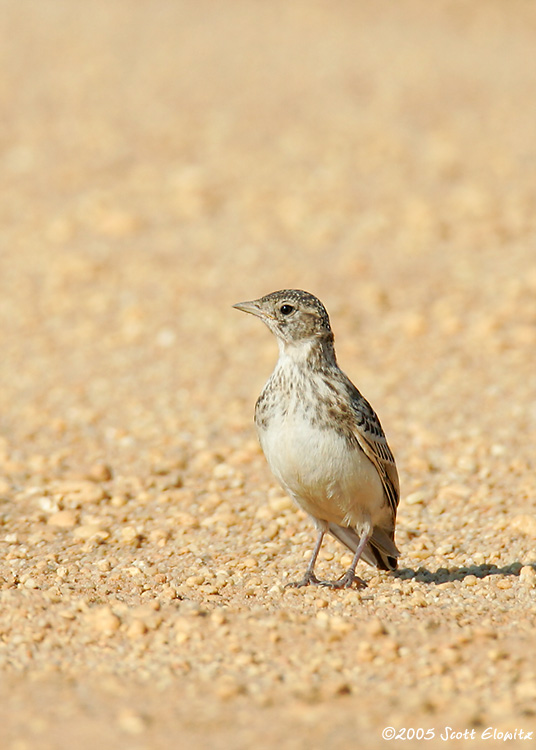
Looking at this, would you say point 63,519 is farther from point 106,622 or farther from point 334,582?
point 106,622

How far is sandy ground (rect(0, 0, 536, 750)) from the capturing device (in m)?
5.14

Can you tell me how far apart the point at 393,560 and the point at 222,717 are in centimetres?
298

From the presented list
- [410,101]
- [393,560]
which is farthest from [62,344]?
[410,101]

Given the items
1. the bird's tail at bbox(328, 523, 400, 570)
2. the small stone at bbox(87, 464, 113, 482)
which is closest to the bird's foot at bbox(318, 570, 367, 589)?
the bird's tail at bbox(328, 523, 400, 570)

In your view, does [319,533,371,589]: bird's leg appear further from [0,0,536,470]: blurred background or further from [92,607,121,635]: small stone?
[0,0,536,470]: blurred background

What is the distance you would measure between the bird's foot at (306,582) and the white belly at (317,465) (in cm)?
46

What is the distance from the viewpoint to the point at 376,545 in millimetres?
7359

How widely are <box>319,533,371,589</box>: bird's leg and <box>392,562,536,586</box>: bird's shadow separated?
1.47 feet

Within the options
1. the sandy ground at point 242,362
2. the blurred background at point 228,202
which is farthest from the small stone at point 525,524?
the blurred background at point 228,202

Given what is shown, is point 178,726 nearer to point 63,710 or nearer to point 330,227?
point 63,710

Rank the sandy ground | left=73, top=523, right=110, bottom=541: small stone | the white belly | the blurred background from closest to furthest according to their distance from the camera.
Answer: the sandy ground, the white belly, left=73, top=523, right=110, bottom=541: small stone, the blurred background

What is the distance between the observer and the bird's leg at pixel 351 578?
6.76m

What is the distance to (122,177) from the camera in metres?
15.9

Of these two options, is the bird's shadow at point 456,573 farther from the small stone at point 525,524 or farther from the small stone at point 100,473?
the small stone at point 100,473
